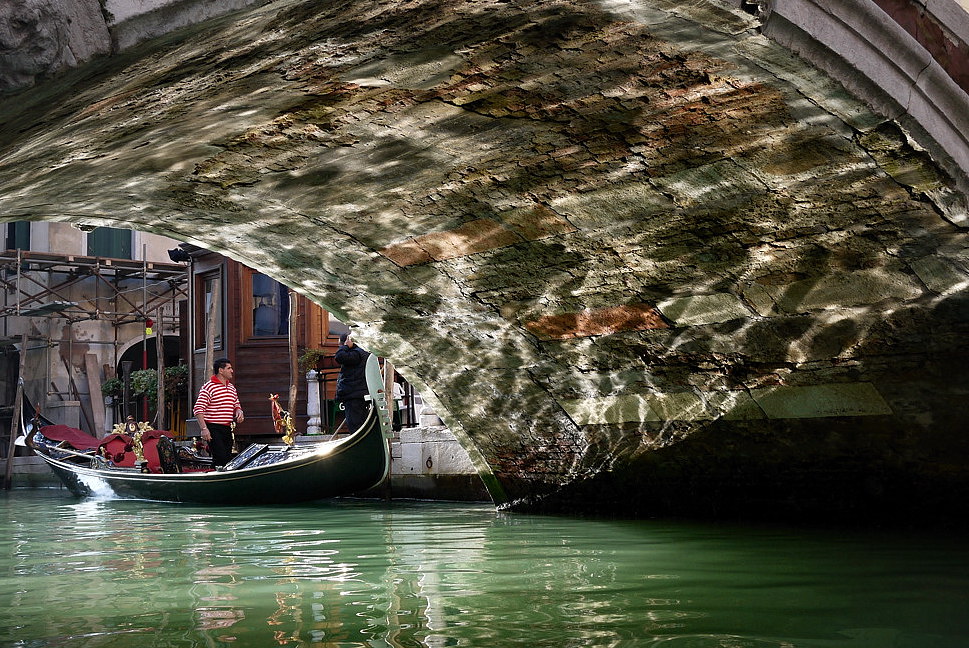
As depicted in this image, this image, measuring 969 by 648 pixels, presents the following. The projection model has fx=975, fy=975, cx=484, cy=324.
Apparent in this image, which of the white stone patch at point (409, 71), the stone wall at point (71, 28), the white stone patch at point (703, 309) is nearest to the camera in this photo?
the stone wall at point (71, 28)

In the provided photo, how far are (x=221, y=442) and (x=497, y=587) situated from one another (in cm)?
488

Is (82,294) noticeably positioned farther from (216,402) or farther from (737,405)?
(737,405)

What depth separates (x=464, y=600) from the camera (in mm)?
2033

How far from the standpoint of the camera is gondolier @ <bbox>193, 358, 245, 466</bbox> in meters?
6.61

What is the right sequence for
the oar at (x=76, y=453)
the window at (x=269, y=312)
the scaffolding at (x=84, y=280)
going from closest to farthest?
1. the oar at (x=76, y=453)
2. the window at (x=269, y=312)
3. the scaffolding at (x=84, y=280)

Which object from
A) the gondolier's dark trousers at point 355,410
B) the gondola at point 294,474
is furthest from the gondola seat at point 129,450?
the gondolier's dark trousers at point 355,410

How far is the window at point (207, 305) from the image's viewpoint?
10.0 meters

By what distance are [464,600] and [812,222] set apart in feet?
4.68

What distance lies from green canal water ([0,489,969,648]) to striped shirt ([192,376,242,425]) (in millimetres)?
2640

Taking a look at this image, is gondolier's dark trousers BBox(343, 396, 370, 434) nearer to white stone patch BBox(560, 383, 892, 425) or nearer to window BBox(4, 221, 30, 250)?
white stone patch BBox(560, 383, 892, 425)

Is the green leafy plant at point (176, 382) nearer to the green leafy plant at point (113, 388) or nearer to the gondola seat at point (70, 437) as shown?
the green leafy plant at point (113, 388)

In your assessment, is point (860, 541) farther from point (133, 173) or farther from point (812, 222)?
point (133, 173)

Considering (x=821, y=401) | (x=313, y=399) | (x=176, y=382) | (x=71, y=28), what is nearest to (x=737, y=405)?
(x=821, y=401)

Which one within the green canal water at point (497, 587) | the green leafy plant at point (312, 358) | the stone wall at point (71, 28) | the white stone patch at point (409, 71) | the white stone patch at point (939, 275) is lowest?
the green canal water at point (497, 587)
